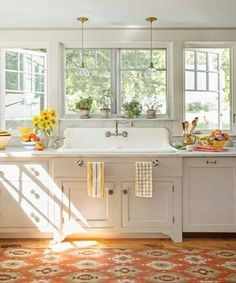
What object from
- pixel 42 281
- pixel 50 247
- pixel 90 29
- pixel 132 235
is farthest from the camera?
pixel 90 29

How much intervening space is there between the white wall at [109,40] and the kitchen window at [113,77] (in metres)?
0.11

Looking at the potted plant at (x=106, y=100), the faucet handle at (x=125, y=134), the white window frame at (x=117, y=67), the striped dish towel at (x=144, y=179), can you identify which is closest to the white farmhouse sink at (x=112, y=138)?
the faucet handle at (x=125, y=134)

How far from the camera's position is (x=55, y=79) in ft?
14.8

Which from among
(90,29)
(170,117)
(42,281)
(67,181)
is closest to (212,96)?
(170,117)

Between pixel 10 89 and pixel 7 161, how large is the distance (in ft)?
3.36

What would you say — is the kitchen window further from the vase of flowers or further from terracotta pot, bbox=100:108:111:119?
the vase of flowers

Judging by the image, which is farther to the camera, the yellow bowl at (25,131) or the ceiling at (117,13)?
the yellow bowl at (25,131)

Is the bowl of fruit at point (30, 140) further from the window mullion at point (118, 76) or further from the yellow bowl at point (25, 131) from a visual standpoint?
the window mullion at point (118, 76)

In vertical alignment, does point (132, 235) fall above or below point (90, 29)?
below

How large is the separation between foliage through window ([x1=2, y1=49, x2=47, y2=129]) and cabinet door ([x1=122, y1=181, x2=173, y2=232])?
4.90 feet

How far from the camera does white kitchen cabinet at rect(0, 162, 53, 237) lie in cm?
390

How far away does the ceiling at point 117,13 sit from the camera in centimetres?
359

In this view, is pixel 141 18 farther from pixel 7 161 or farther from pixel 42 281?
pixel 42 281

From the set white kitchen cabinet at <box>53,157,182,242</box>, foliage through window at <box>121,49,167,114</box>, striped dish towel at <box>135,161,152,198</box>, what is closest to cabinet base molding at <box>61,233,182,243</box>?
white kitchen cabinet at <box>53,157,182,242</box>
